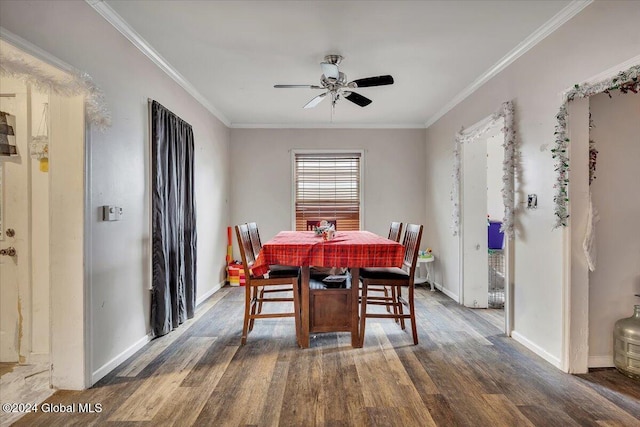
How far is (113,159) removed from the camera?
2355 millimetres

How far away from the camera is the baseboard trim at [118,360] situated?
2170mm

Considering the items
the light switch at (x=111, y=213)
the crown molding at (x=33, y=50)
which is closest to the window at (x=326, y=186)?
the light switch at (x=111, y=213)

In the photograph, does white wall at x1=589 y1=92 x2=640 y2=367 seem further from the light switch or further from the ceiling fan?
the light switch

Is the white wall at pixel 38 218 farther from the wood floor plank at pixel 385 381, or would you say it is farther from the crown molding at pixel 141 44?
the wood floor plank at pixel 385 381

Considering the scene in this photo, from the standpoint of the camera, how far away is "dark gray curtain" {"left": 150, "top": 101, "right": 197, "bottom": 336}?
2.84 m

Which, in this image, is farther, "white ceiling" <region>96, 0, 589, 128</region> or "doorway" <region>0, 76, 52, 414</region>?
"doorway" <region>0, 76, 52, 414</region>

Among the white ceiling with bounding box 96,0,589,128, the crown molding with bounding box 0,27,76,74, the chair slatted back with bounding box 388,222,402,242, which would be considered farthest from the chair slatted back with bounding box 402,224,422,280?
the crown molding with bounding box 0,27,76,74

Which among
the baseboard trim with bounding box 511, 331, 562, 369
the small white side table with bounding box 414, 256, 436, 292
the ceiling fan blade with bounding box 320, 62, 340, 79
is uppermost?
the ceiling fan blade with bounding box 320, 62, 340, 79

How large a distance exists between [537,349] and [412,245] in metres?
1.25

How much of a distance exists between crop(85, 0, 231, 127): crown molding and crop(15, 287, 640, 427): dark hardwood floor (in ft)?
8.16

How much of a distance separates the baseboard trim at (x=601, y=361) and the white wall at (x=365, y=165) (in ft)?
10.2

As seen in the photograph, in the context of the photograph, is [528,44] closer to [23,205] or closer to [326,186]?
[326,186]

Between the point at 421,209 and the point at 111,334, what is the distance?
4.46 meters

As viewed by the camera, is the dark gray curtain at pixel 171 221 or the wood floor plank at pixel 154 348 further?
the dark gray curtain at pixel 171 221
